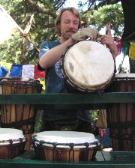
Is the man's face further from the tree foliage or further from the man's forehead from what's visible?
the tree foliage

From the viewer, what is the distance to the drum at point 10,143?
6.28 ft

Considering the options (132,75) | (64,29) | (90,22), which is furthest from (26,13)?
(132,75)

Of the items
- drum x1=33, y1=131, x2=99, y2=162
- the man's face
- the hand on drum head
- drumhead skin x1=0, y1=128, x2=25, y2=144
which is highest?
the man's face

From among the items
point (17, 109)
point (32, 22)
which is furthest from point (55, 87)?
point (32, 22)

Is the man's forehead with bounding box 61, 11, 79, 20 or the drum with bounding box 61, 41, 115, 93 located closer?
the drum with bounding box 61, 41, 115, 93

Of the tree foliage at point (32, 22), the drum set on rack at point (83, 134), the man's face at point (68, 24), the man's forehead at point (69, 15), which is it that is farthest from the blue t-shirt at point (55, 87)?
the tree foliage at point (32, 22)

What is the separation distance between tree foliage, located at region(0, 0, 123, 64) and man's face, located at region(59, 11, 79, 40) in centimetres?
577

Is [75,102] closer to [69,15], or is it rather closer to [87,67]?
[87,67]

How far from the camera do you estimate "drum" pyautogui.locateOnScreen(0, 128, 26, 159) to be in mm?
1914

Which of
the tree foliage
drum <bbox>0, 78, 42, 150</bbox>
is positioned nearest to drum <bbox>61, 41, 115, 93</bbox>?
drum <bbox>0, 78, 42, 150</bbox>

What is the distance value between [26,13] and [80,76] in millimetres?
8225

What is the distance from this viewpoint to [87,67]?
6.18ft

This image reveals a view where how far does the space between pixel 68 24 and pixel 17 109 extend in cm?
95

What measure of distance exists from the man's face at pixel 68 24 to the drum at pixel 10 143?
107 cm
